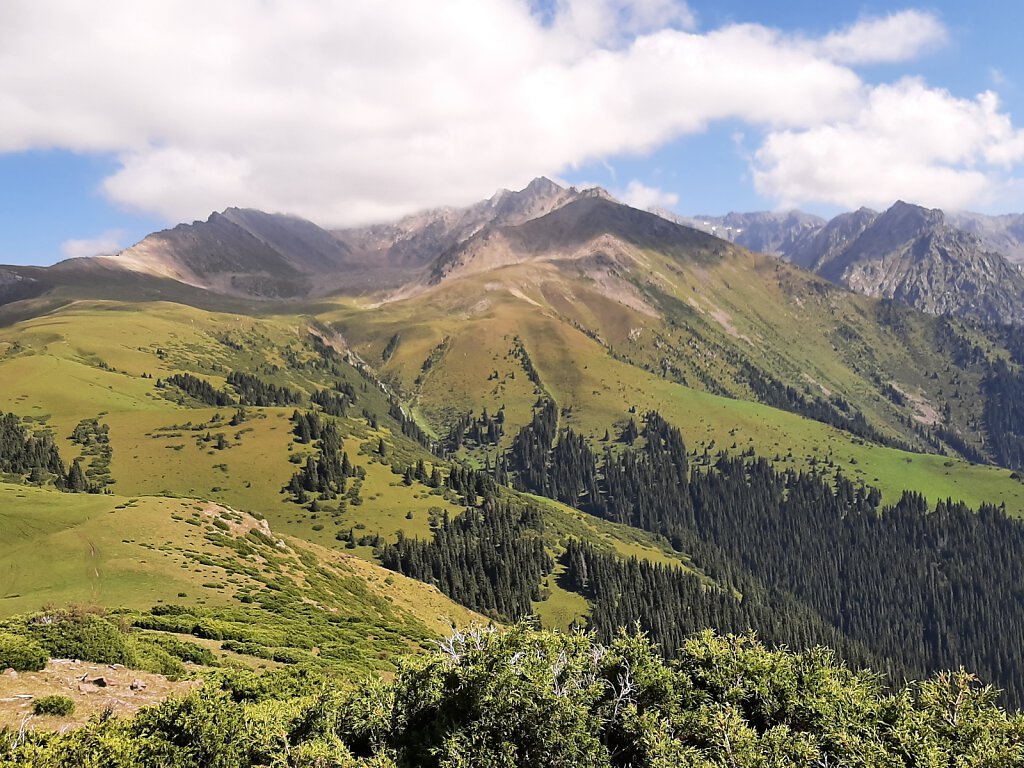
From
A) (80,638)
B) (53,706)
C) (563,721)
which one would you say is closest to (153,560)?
(80,638)

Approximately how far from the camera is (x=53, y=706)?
3325 centimetres

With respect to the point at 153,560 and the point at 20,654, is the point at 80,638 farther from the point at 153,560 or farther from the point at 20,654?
the point at 153,560

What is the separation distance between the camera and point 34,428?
19450 cm

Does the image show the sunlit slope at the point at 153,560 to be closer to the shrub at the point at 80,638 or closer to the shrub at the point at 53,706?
the shrub at the point at 80,638

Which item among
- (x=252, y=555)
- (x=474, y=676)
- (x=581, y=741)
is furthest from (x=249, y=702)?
(x=252, y=555)

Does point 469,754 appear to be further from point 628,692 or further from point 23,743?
point 23,743

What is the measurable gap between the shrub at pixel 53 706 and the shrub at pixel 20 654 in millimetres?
5078

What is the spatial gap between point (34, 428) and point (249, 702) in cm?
20745

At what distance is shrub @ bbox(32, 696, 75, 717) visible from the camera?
32.9 meters

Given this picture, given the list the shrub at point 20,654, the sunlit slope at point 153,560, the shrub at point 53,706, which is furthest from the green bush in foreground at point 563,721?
the sunlit slope at point 153,560

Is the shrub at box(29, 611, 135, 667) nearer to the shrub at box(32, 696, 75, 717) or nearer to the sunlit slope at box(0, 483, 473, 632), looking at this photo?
the shrub at box(32, 696, 75, 717)

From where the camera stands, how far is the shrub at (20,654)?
37.0 meters

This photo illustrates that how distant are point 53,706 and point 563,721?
93.6ft

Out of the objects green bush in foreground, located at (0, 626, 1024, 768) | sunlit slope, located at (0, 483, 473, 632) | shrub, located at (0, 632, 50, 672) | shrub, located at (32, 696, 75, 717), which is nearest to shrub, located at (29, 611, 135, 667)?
shrub, located at (0, 632, 50, 672)
